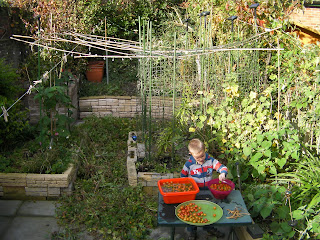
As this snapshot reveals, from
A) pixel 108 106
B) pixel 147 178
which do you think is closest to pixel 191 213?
pixel 147 178

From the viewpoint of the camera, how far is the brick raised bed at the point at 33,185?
4652mm

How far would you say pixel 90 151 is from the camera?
237 inches

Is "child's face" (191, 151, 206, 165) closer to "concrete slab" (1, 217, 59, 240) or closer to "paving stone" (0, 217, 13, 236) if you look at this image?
Answer: "concrete slab" (1, 217, 59, 240)

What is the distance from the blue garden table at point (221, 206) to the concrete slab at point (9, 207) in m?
2.12

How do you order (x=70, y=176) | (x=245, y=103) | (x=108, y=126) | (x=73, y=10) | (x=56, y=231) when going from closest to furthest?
(x=56, y=231)
(x=245, y=103)
(x=70, y=176)
(x=108, y=126)
(x=73, y=10)

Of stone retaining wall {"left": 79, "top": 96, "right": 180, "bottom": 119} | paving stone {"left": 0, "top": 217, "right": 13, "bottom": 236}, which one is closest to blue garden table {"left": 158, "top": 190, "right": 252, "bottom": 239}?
paving stone {"left": 0, "top": 217, "right": 13, "bottom": 236}

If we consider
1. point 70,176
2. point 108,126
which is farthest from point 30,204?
point 108,126

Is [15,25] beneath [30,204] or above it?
above

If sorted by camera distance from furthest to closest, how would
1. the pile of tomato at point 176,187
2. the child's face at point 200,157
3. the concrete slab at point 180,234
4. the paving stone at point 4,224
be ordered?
the paving stone at point 4,224 < the concrete slab at point 180,234 < the child's face at point 200,157 < the pile of tomato at point 176,187

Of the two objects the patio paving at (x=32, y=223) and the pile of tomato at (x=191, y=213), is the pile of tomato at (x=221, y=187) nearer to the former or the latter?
the pile of tomato at (x=191, y=213)

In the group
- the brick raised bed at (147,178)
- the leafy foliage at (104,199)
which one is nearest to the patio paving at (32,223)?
the leafy foliage at (104,199)

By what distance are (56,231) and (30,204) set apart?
816mm

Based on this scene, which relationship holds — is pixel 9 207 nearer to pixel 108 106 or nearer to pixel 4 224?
pixel 4 224

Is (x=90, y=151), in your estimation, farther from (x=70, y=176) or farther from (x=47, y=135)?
(x=70, y=176)
